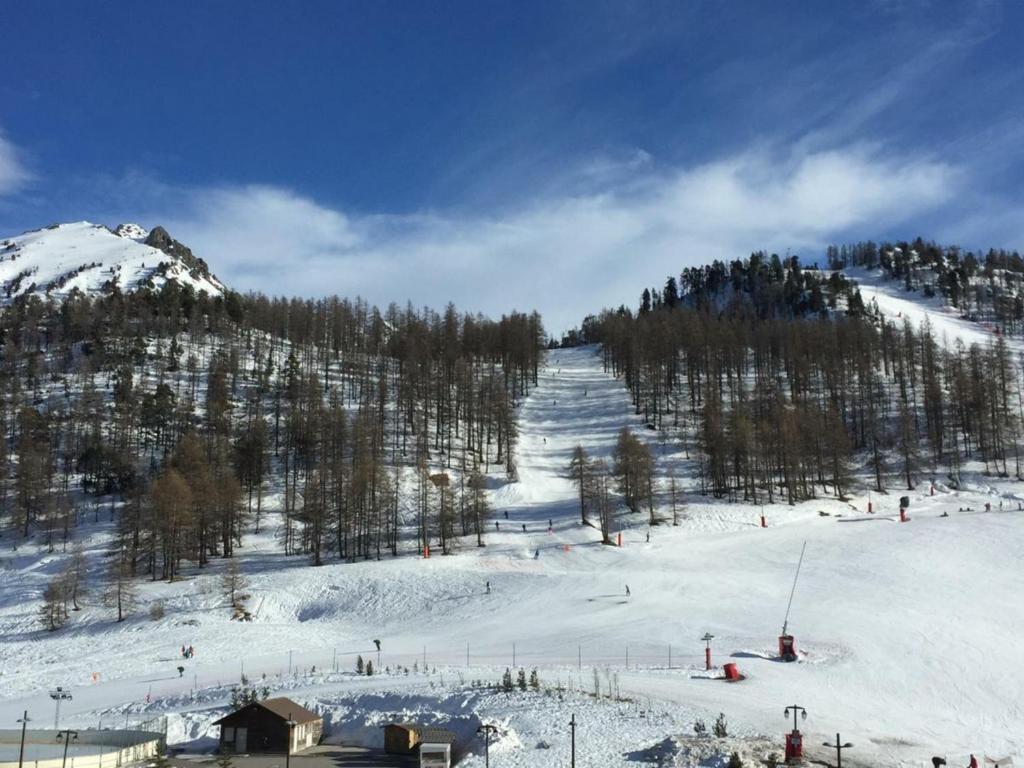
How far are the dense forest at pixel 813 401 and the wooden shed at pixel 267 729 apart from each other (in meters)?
51.2

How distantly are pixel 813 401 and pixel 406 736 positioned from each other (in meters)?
81.4

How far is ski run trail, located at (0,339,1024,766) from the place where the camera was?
29875 millimetres

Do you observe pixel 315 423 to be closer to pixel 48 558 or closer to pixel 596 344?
pixel 48 558

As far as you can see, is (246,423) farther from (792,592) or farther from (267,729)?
(792,592)

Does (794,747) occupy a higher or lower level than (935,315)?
lower

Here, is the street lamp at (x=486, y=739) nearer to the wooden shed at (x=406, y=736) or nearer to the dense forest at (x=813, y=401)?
the wooden shed at (x=406, y=736)

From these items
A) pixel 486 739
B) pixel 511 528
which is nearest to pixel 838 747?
pixel 486 739

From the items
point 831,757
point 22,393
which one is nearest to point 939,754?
point 831,757

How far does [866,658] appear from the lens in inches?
1412

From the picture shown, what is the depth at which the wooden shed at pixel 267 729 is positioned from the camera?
1251 inches

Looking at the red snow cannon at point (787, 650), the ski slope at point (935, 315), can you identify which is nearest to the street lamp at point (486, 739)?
the red snow cannon at point (787, 650)

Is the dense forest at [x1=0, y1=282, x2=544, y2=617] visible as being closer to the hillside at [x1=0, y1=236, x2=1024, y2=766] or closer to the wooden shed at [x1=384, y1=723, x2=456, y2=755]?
the hillside at [x1=0, y1=236, x2=1024, y2=766]

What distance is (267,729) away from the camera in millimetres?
32094

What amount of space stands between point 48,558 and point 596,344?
132495 millimetres
